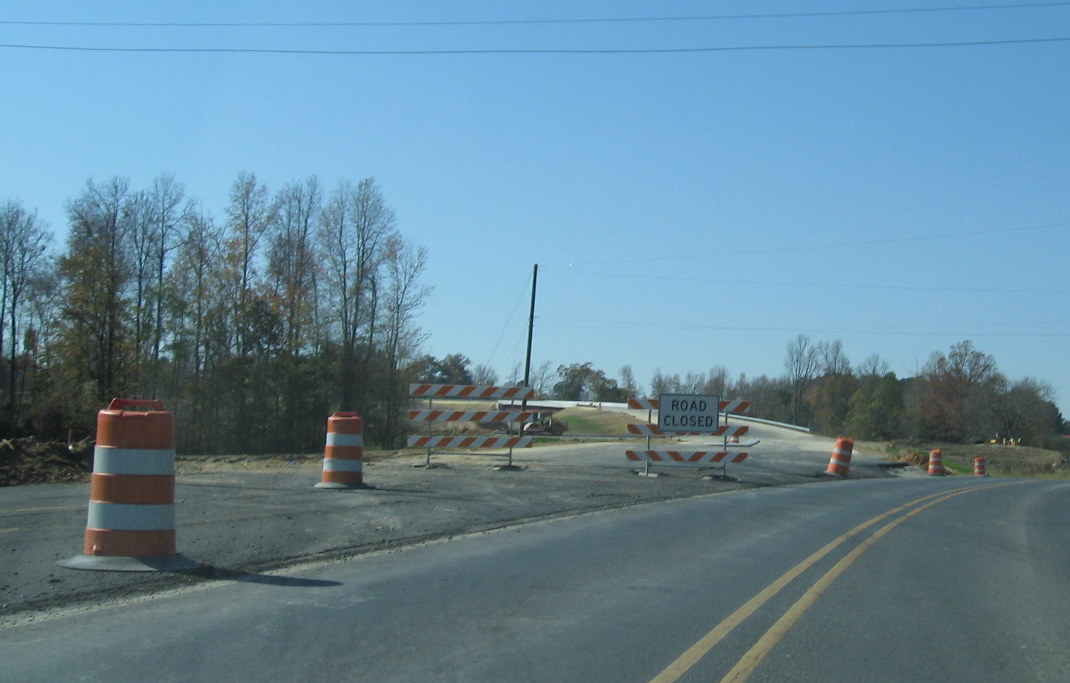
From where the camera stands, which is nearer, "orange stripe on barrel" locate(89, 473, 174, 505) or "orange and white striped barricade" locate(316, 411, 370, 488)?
"orange stripe on barrel" locate(89, 473, 174, 505)

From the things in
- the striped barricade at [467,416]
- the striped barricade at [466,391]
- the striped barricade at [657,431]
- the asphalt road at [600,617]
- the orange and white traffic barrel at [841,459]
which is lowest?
the asphalt road at [600,617]

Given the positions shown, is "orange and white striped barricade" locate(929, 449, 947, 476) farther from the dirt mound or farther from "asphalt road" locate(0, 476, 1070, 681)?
the dirt mound

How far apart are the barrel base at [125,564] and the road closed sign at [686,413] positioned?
526 inches

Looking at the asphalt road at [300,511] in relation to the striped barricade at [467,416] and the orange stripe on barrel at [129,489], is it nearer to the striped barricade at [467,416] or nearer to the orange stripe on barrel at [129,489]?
the orange stripe on barrel at [129,489]

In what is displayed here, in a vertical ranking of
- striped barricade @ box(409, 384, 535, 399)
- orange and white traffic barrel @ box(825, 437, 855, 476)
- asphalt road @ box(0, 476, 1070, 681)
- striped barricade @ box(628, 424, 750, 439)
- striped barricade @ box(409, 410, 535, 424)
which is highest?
striped barricade @ box(409, 384, 535, 399)

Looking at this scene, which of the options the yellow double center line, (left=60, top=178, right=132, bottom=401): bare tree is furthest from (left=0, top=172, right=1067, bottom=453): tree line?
the yellow double center line

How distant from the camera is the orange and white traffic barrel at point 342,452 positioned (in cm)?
1534

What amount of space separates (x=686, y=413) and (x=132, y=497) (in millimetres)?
14030

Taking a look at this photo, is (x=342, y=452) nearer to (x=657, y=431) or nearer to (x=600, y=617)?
(x=657, y=431)

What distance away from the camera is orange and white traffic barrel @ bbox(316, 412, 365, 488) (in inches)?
604

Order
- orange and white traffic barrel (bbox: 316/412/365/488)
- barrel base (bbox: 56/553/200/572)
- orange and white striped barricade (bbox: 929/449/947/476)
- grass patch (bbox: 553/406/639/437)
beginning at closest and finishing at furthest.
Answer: barrel base (bbox: 56/553/200/572), orange and white traffic barrel (bbox: 316/412/365/488), orange and white striped barricade (bbox: 929/449/947/476), grass patch (bbox: 553/406/639/437)

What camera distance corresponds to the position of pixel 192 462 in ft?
81.6

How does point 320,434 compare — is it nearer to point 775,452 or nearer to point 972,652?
point 775,452

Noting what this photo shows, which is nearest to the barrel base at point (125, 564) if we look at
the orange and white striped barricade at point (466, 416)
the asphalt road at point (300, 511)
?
the asphalt road at point (300, 511)
